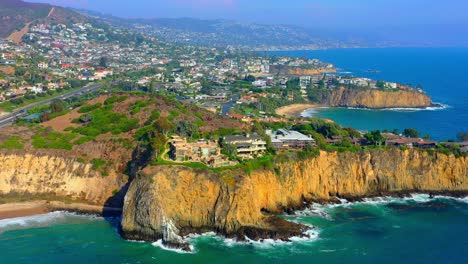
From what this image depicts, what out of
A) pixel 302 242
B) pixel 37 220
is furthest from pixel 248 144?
pixel 37 220

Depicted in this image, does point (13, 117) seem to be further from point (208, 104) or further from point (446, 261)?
point (446, 261)

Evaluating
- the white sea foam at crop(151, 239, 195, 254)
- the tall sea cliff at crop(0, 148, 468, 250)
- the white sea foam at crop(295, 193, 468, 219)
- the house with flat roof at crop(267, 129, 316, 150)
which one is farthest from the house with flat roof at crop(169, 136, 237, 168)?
the white sea foam at crop(295, 193, 468, 219)

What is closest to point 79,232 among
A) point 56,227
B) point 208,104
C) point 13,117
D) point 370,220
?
point 56,227

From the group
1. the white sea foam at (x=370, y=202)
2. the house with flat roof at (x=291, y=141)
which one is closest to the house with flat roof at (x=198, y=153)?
the house with flat roof at (x=291, y=141)

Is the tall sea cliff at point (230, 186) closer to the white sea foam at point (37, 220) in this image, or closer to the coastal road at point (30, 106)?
the white sea foam at point (37, 220)

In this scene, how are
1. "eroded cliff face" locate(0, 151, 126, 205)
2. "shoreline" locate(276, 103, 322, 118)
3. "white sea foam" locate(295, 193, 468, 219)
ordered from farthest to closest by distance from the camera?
"shoreline" locate(276, 103, 322, 118)
"eroded cliff face" locate(0, 151, 126, 205)
"white sea foam" locate(295, 193, 468, 219)

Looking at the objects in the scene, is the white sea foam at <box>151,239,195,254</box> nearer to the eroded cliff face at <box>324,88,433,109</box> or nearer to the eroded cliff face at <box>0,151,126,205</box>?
the eroded cliff face at <box>0,151,126,205</box>
